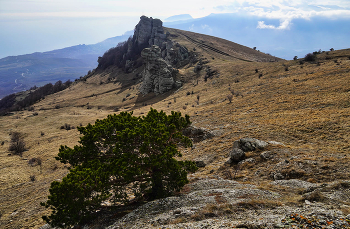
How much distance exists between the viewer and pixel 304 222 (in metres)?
7.36

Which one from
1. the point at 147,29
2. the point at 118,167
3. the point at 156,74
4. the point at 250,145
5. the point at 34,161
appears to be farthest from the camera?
the point at 147,29

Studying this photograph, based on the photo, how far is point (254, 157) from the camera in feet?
57.8

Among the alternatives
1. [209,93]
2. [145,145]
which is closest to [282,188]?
[145,145]

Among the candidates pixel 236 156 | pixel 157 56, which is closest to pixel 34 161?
pixel 236 156

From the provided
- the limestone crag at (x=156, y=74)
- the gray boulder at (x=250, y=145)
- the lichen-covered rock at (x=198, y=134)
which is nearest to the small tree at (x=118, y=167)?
the gray boulder at (x=250, y=145)

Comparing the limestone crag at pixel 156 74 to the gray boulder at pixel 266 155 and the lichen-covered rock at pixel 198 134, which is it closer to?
the lichen-covered rock at pixel 198 134

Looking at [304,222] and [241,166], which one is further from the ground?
[304,222]

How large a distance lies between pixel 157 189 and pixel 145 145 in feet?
12.1

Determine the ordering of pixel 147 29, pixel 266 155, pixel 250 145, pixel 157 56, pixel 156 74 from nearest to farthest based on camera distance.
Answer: pixel 266 155
pixel 250 145
pixel 156 74
pixel 157 56
pixel 147 29

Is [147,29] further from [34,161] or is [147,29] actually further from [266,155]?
[266,155]

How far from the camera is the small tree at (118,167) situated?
1021cm

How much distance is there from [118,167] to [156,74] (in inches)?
2463

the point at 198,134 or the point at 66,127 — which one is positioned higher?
the point at 198,134

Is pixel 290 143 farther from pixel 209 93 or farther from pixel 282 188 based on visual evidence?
pixel 209 93
